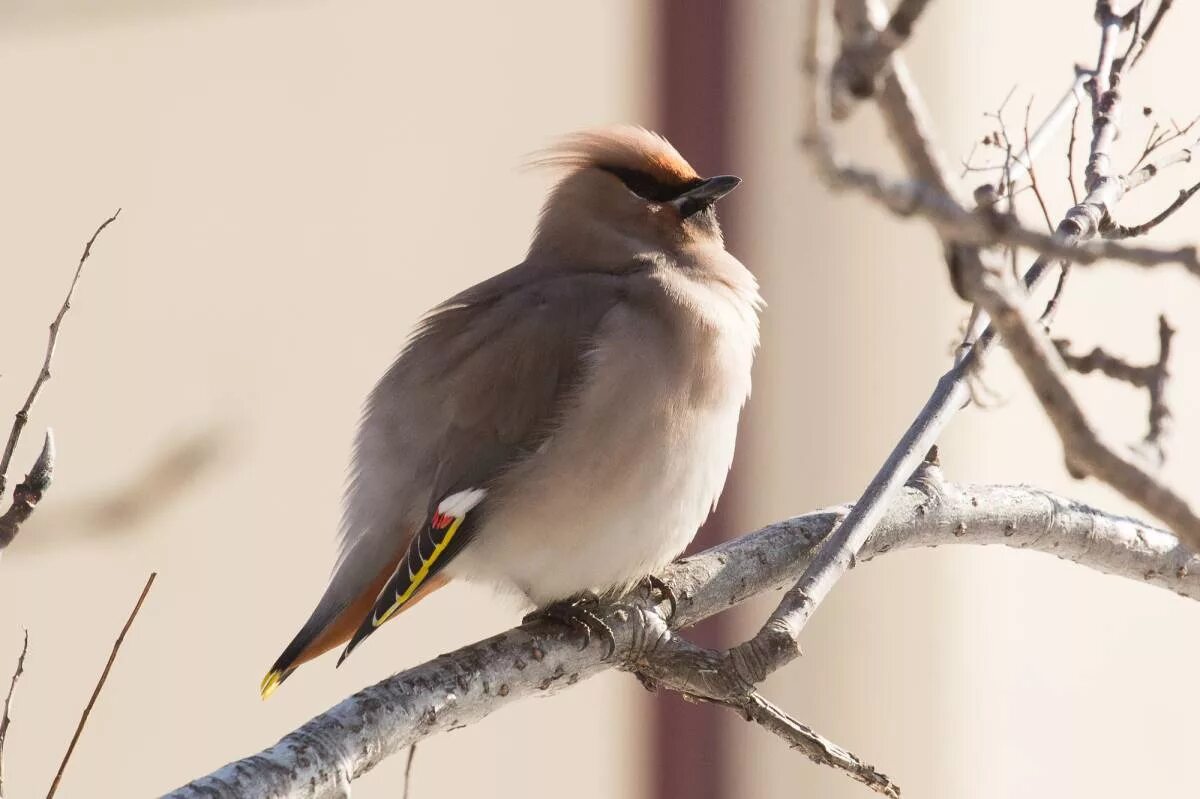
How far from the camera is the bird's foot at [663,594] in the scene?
2389 mm

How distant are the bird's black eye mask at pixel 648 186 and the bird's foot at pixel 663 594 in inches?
30.8

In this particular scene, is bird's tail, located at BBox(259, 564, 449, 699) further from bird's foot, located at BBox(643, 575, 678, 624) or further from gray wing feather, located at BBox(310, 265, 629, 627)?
bird's foot, located at BBox(643, 575, 678, 624)

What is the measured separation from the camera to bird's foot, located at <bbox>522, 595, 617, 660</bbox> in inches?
87.7

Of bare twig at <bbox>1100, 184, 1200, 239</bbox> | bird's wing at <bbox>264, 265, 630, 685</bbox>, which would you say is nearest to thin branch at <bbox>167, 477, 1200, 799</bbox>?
bird's wing at <bbox>264, 265, 630, 685</bbox>

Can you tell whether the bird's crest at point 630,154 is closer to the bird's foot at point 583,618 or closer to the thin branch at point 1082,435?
the bird's foot at point 583,618

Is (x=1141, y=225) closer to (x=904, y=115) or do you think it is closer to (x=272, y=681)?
(x=904, y=115)

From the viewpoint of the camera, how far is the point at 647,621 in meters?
2.21

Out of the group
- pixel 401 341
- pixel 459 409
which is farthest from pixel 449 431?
pixel 401 341

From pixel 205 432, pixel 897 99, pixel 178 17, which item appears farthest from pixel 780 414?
pixel 897 99

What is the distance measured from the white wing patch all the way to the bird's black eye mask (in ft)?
2.47

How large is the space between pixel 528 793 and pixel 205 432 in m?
1.64

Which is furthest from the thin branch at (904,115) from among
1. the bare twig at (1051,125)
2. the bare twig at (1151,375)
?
the bare twig at (1051,125)

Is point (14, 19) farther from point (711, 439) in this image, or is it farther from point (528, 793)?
point (528, 793)

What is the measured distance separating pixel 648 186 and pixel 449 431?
2.31 feet
